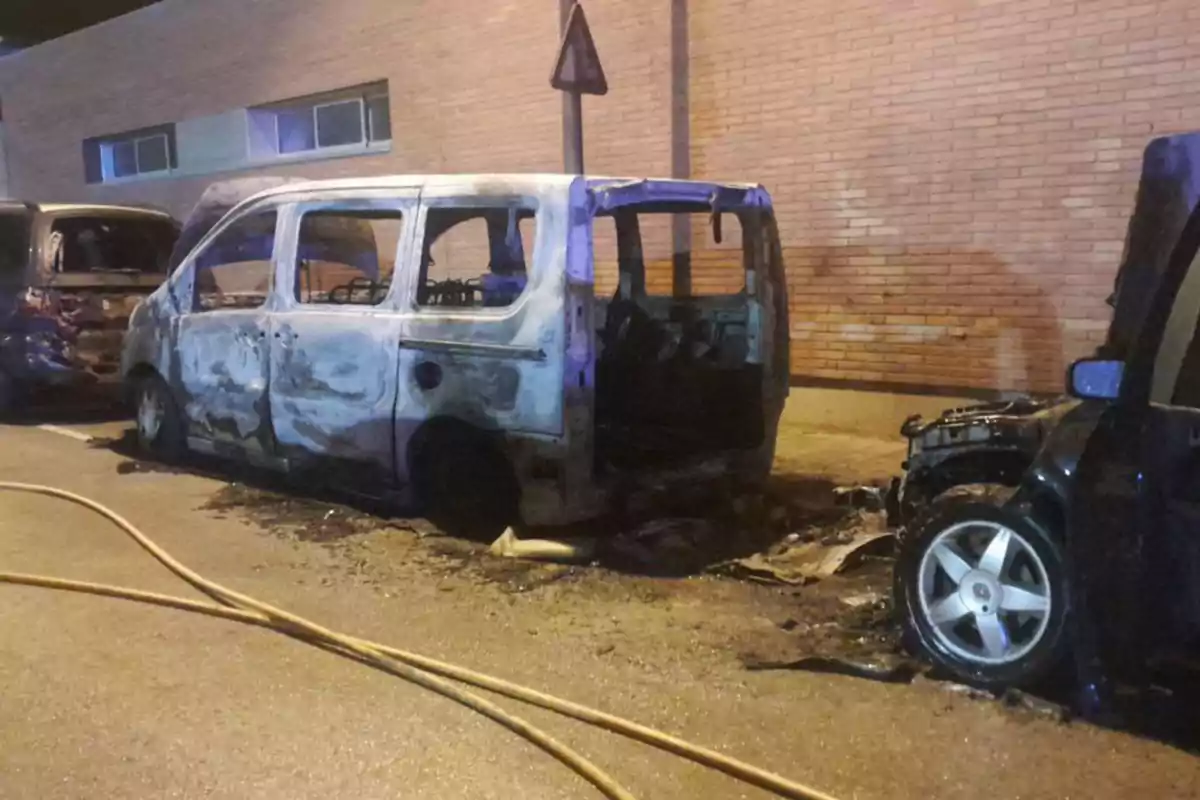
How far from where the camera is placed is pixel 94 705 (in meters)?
4.43

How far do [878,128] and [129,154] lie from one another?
564 inches

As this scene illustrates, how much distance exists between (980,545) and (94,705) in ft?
11.1

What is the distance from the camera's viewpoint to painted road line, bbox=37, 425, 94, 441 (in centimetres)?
1019

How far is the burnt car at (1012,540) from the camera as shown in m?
3.96

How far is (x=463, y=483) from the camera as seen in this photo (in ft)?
21.4

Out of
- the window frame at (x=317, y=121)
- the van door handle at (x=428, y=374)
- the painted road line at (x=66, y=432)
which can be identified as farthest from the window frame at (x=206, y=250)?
the window frame at (x=317, y=121)

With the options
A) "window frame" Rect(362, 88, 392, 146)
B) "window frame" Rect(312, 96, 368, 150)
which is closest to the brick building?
"window frame" Rect(362, 88, 392, 146)

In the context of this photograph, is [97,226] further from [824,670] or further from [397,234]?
[824,670]

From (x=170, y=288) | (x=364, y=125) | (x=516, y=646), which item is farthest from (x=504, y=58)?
(x=516, y=646)

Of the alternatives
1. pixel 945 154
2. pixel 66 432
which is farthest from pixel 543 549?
pixel 66 432

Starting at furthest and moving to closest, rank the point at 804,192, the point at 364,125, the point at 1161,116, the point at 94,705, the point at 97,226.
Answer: the point at 364,125
the point at 97,226
the point at 804,192
the point at 1161,116
the point at 94,705

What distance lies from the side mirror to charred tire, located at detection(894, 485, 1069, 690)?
1.93 ft

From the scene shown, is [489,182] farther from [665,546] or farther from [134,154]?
[134,154]

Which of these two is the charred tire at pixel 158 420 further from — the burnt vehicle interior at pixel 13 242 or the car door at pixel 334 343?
the burnt vehicle interior at pixel 13 242
